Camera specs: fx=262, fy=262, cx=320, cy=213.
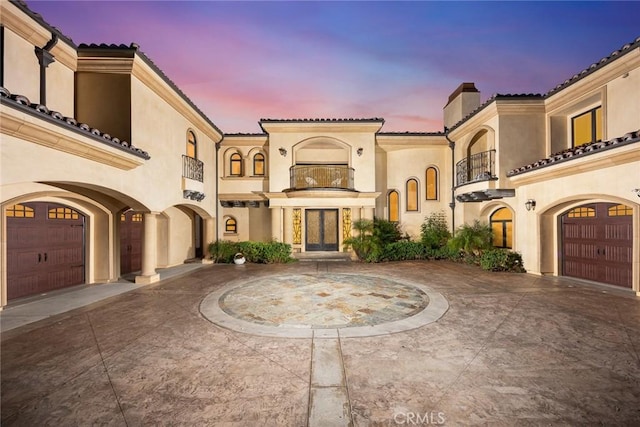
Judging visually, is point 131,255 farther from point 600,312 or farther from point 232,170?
point 600,312

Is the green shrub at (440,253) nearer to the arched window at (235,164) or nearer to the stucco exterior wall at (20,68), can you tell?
the arched window at (235,164)

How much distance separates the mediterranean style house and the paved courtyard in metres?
2.95

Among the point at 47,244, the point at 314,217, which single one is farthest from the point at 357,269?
the point at 47,244

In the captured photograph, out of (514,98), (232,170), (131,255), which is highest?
(514,98)

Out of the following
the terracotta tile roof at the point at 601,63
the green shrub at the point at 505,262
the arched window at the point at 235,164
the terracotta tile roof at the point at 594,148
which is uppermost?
the terracotta tile roof at the point at 601,63

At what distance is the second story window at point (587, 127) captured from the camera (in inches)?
400

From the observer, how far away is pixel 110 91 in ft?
28.2

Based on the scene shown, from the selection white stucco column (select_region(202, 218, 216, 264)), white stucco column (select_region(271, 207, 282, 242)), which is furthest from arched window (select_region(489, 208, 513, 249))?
white stucco column (select_region(202, 218, 216, 264))

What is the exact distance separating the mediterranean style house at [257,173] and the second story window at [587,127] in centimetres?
5

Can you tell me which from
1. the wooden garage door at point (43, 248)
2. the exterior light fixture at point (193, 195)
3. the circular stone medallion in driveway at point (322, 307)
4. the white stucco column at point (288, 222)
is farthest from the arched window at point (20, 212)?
the white stucco column at point (288, 222)

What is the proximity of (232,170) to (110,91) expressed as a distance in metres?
8.38

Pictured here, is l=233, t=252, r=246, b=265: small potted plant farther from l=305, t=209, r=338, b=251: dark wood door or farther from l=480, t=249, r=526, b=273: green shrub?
l=480, t=249, r=526, b=273: green shrub

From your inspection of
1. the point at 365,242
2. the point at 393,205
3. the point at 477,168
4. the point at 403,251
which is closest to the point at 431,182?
the point at 393,205

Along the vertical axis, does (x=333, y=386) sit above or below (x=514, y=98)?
below
